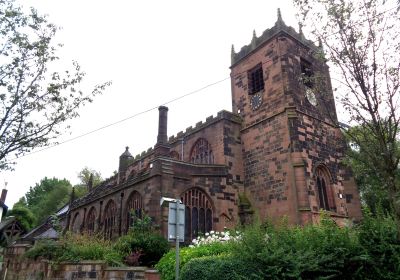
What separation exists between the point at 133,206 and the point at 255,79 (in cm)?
1217

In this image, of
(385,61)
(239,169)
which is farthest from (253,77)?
(385,61)

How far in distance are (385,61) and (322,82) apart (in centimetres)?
203

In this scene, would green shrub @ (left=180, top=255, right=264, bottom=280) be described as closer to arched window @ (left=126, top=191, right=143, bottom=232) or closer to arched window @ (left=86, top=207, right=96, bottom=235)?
arched window @ (left=126, top=191, right=143, bottom=232)

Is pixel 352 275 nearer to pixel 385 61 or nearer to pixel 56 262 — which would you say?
pixel 385 61

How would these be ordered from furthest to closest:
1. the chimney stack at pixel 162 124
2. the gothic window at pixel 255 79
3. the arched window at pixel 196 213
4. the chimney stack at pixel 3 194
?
1. the chimney stack at pixel 3 194
2. the gothic window at pixel 255 79
3. the chimney stack at pixel 162 124
4. the arched window at pixel 196 213

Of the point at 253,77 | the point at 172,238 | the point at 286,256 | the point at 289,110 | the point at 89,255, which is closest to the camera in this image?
the point at 172,238

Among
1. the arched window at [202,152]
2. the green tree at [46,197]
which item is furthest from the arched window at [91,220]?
the green tree at [46,197]

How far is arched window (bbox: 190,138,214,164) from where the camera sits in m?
23.8

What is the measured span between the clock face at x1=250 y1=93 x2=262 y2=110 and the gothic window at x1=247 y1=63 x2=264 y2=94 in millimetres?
470

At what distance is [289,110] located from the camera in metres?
20.4

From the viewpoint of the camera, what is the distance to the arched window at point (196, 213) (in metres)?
18.3

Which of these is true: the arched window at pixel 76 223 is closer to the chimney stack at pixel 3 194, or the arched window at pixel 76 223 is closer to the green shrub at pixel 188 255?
the green shrub at pixel 188 255

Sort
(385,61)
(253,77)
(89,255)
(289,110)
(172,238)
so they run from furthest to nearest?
(253,77) < (289,110) < (89,255) < (385,61) < (172,238)

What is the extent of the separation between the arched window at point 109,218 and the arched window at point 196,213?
19.4 ft
